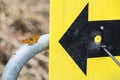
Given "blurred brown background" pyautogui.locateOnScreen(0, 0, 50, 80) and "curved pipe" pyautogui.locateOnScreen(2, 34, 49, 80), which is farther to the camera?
"blurred brown background" pyautogui.locateOnScreen(0, 0, 50, 80)

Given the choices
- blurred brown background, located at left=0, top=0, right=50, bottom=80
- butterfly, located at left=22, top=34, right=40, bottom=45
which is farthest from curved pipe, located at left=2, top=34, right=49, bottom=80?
blurred brown background, located at left=0, top=0, right=50, bottom=80

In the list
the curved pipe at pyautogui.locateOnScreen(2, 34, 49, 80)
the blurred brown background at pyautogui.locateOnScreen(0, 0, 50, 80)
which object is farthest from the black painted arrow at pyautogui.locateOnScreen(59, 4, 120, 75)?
the blurred brown background at pyautogui.locateOnScreen(0, 0, 50, 80)

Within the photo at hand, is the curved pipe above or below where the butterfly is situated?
below

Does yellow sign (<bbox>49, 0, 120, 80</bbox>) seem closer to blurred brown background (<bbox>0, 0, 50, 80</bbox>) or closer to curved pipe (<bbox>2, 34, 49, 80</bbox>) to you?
curved pipe (<bbox>2, 34, 49, 80</bbox>)

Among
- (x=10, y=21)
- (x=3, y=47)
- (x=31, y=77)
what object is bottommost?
(x=31, y=77)

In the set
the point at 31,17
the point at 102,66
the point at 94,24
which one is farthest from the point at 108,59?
the point at 31,17

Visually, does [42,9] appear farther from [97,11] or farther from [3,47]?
[97,11]

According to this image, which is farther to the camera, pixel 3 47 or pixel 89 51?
pixel 3 47
